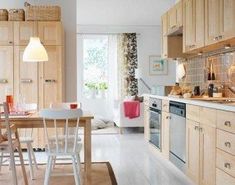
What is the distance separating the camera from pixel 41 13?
5.64m

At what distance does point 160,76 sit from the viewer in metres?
10.1

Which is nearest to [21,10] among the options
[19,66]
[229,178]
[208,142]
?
[19,66]

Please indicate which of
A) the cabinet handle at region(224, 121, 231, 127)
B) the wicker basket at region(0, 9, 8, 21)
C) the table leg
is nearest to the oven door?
the table leg

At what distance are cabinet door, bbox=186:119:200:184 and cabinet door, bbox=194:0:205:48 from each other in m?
1.00

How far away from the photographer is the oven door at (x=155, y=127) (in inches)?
203

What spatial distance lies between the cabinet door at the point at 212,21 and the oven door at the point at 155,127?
1.54 m

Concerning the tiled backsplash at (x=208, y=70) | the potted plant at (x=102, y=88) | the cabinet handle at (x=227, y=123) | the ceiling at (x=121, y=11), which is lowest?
the cabinet handle at (x=227, y=123)

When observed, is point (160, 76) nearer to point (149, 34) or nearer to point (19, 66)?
point (149, 34)

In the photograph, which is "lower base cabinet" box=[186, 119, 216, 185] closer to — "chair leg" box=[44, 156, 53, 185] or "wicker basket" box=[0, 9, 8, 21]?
"chair leg" box=[44, 156, 53, 185]

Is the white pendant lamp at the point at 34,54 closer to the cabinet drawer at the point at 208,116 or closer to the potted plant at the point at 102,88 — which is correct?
the cabinet drawer at the point at 208,116

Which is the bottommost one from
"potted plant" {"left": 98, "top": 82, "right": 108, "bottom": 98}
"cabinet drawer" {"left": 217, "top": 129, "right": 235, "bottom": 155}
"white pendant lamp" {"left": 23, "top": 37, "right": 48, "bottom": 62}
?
"cabinet drawer" {"left": 217, "top": 129, "right": 235, "bottom": 155}

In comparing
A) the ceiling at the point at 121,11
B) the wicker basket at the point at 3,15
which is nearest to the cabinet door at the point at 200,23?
the ceiling at the point at 121,11

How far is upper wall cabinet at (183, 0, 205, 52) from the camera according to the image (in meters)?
4.18

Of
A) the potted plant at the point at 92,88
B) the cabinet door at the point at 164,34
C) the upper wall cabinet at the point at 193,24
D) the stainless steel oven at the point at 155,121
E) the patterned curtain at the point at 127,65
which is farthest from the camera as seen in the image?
the potted plant at the point at 92,88
